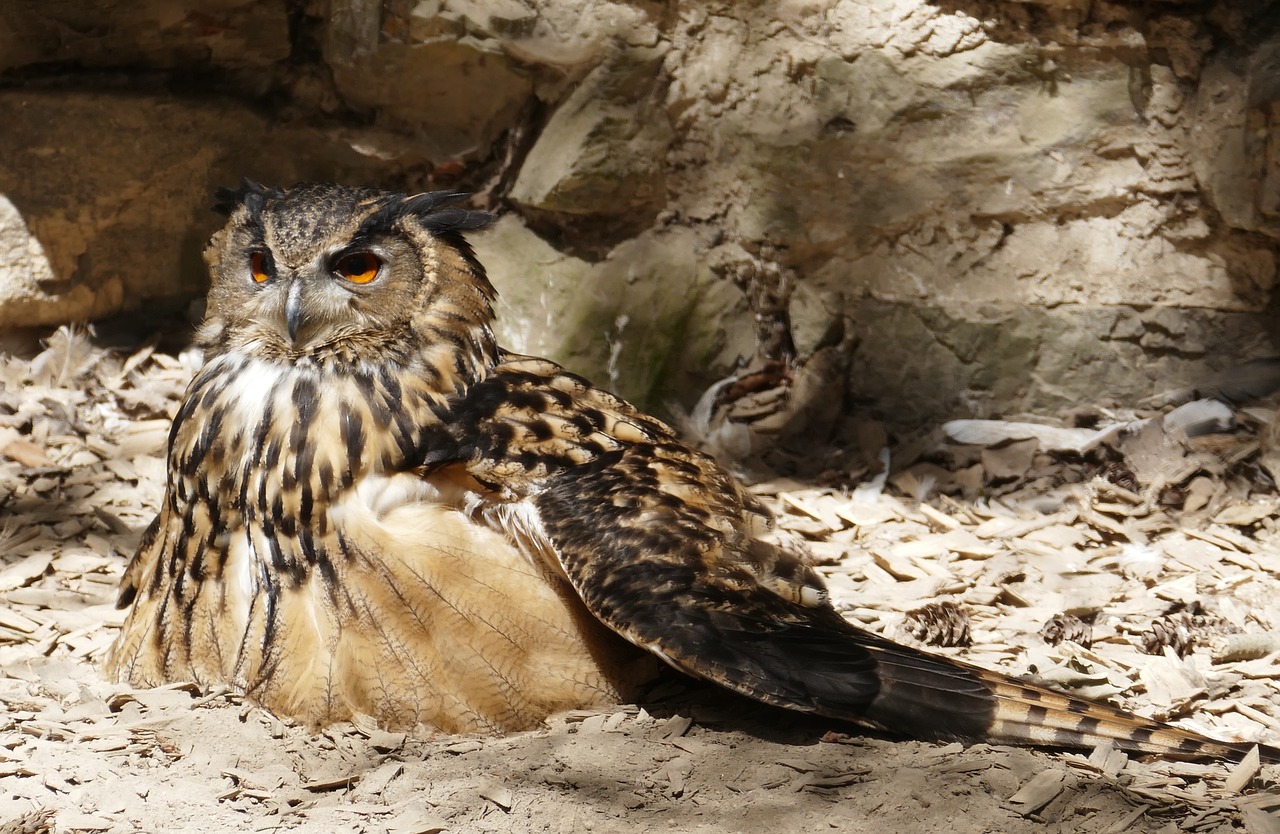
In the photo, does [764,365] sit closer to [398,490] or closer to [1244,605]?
[1244,605]

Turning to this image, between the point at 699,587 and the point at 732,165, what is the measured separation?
2389mm

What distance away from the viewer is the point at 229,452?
2688 millimetres

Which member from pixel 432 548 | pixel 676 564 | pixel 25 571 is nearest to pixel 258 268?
pixel 432 548

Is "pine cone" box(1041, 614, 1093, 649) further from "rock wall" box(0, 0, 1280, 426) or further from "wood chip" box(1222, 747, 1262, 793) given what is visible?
"rock wall" box(0, 0, 1280, 426)

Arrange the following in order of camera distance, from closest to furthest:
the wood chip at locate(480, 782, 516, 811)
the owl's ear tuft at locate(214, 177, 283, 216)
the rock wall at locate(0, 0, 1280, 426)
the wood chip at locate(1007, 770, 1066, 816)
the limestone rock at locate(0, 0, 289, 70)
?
the wood chip at locate(1007, 770, 1066, 816) < the wood chip at locate(480, 782, 516, 811) < the owl's ear tuft at locate(214, 177, 283, 216) < the rock wall at locate(0, 0, 1280, 426) < the limestone rock at locate(0, 0, 289, 70)

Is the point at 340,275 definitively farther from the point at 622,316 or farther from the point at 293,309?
the point at 622,316

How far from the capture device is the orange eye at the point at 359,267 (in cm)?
271

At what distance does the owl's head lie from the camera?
2.68m

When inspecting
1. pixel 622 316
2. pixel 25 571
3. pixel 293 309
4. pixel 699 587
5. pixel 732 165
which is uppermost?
pixel 732 165

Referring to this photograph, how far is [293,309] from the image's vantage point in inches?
104

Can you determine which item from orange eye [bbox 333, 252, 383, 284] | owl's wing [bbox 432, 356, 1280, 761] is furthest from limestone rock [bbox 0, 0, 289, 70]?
owl's wing [bbox 432, 356, 1280, 761]

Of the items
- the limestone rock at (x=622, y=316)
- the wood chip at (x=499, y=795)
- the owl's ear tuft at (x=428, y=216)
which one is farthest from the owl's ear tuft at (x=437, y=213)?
the limestone rock at (x=622, y=316)

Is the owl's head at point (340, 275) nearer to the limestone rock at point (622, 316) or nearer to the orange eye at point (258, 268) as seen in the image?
the orange eye at point (258, 268)

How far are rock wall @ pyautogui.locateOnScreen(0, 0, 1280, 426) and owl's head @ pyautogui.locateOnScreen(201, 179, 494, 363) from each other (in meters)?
1.72
